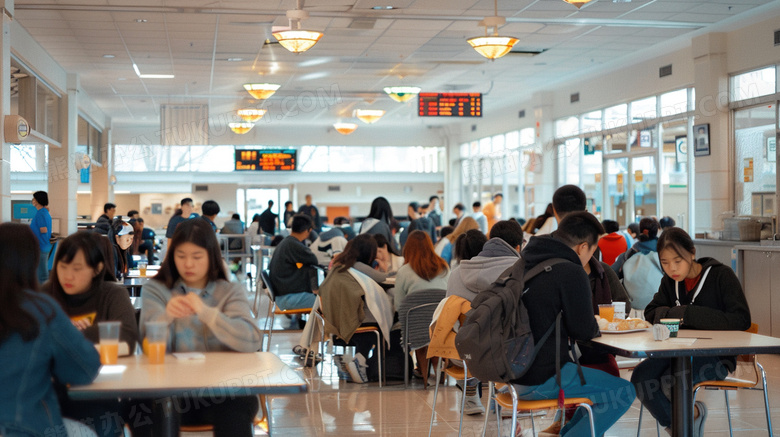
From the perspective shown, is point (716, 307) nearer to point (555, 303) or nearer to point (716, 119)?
point (555, 303)

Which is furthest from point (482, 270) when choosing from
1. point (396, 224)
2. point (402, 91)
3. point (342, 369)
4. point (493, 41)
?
point (402, 91)

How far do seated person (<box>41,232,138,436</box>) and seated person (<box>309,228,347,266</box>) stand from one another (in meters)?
6.49

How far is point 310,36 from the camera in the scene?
25.3 ft

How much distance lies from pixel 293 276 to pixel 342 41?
13.7 feet

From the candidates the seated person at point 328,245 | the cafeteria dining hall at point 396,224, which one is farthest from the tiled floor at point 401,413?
the seated person at point 328,245

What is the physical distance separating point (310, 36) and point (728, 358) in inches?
207

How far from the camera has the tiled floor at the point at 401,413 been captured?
4832 mm

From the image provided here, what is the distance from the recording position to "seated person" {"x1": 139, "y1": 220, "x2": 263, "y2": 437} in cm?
296

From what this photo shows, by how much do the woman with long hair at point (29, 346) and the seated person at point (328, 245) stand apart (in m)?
7.04

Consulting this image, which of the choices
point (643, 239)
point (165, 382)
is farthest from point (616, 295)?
point (165, 382)

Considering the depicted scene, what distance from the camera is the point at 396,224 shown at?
35.5ft

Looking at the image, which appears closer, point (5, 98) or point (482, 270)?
point (482, 270)

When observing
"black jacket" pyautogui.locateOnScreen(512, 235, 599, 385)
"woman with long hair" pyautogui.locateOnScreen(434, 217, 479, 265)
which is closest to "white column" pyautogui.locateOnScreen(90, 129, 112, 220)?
"woman with long hair" pyautogui.locateOnScreen(434, 217, 479, 265)

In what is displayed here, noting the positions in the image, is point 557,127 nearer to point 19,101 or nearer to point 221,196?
point 19,101
